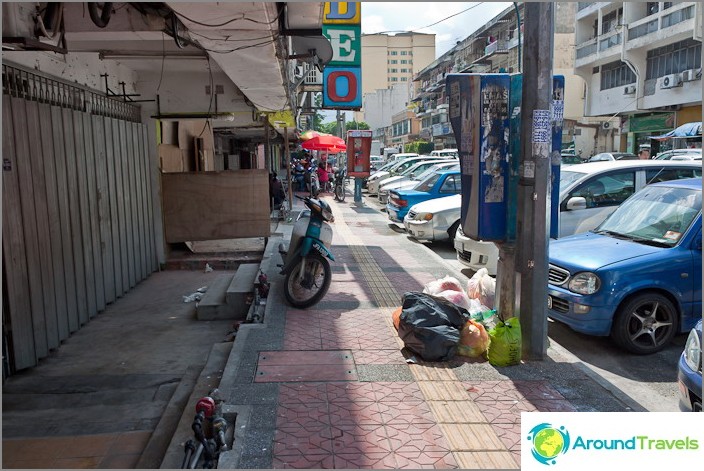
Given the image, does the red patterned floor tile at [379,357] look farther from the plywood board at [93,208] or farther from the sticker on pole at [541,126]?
the plywood board at [93,208]

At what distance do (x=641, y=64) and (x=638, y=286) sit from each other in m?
29.4

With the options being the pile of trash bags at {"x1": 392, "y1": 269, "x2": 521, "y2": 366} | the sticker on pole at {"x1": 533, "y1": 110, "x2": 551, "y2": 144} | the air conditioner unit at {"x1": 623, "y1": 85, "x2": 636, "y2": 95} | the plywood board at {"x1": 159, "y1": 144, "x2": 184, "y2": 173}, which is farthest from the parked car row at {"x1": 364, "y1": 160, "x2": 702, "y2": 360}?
the air conditioner unit at {"x1": 623, "y1": 85, "x2": 636, "y2": 95}

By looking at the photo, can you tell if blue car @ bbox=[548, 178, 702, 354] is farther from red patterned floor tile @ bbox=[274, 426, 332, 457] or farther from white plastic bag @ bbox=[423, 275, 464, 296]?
red patterned floor tile @ bbox=[274, 426, 332, 457]

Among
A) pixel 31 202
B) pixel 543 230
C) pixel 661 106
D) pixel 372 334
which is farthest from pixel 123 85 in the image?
pixel 661 106

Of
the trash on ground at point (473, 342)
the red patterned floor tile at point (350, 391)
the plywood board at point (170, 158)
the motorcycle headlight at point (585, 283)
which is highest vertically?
the plywood board at point (170, 158)

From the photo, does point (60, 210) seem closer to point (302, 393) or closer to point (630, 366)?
point (302, 393)

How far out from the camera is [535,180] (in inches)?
201

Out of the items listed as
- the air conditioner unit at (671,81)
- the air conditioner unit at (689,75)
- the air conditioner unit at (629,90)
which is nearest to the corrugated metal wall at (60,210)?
the air conditioner unit at (689,75)

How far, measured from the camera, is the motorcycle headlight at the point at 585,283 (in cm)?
566

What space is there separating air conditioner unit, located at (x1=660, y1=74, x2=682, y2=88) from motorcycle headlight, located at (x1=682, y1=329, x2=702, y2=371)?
27.2 meters

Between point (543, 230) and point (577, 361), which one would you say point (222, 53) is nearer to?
point (543, 230)

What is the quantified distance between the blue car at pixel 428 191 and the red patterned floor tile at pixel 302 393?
10157 millimetres

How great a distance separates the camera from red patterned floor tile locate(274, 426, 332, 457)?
3590 millimetres

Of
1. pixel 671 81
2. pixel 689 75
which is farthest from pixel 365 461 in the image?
pixel 671 81
